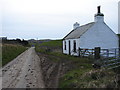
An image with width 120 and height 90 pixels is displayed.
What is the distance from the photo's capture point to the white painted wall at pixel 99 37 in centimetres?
2169

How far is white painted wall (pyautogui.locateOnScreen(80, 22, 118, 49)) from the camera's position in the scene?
2169 cm

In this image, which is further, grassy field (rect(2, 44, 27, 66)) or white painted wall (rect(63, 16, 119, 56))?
white painted wall (rect(63, 16, 119, 56))

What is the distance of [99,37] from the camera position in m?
22.2

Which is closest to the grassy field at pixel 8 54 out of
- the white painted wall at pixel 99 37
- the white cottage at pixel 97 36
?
the white cottage at pixel 97 36

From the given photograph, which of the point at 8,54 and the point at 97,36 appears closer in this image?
the point at 97,36

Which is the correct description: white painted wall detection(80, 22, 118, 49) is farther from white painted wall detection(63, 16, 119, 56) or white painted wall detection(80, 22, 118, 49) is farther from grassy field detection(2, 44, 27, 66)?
grassy field detection(2, 44, 27, 66)

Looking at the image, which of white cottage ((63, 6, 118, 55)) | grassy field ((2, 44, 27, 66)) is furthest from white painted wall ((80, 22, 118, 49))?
grassy field ((2, 44, 27, 66))

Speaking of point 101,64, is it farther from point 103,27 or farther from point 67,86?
point 103,27

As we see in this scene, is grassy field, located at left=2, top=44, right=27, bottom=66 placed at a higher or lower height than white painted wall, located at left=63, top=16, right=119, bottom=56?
lower

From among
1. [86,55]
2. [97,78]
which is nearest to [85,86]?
[97,78]

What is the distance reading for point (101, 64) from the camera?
40.2 feet

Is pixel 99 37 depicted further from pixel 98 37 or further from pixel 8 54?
pixel 8 54

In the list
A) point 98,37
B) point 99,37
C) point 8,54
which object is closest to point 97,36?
point 98,37

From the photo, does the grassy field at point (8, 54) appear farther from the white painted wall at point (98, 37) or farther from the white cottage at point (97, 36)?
the white painted wall at point (98, 37)
